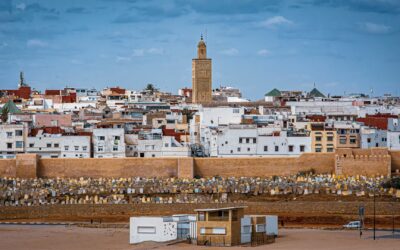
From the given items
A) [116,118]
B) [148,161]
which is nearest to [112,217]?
[148,161]

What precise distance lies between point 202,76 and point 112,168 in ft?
172

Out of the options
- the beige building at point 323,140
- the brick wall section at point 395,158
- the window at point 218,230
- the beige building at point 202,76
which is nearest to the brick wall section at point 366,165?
the brick wall section at point 395,158

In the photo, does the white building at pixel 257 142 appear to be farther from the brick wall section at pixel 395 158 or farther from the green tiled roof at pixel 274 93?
the green tiled roof at pixel 274 93

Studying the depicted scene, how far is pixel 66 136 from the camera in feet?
224

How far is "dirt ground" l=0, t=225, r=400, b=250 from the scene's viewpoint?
140 feet

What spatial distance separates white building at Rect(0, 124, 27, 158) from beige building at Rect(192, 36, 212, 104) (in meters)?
44.6

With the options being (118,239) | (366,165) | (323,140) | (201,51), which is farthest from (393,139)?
(201,51)

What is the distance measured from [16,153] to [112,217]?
48.8ft

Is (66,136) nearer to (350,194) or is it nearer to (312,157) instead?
(312,157)

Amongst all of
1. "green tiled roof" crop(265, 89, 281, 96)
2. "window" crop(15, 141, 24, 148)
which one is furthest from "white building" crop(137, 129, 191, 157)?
"green tiled roof" crop(265, 89, 281, 96)

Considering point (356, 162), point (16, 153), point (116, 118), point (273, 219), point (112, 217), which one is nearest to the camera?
point (273, 219)

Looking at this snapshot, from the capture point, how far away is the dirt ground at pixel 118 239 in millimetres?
42619

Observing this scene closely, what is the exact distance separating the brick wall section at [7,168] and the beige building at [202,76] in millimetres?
50534

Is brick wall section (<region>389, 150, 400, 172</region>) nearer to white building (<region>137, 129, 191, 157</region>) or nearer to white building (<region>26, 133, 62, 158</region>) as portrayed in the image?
white building (<region>137, 129, 191, 157</region>)
